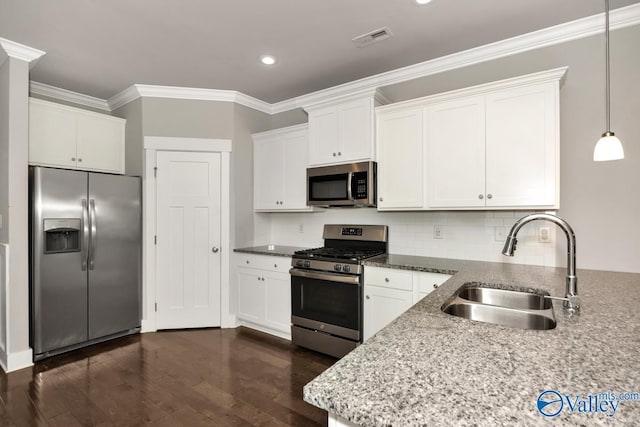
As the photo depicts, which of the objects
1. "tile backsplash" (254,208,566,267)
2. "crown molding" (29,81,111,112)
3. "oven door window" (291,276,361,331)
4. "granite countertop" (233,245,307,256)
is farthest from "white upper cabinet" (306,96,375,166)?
"crown molding" (29,81,111,112)

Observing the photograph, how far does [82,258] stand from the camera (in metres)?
3.08

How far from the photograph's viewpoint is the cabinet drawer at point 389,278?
2.53 metres

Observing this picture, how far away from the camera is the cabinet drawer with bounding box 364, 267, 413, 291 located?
2529mm

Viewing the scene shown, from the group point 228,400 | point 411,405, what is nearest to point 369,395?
point 411,405

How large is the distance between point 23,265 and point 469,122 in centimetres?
380

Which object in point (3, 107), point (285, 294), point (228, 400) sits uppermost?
point (3, 107)

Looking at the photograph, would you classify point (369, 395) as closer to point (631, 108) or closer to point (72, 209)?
point (631, 108)

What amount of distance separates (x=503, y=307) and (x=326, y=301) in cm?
157

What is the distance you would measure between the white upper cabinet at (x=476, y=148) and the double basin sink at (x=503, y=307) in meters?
0.88

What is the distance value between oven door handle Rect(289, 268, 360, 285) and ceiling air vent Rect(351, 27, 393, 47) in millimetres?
1889

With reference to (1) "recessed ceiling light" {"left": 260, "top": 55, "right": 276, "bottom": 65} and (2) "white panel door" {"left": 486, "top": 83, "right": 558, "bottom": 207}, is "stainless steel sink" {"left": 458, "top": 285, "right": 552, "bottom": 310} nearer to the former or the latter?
(2) "white panel door" {"left": 486, "top": 83, "right": 558, "bottom": 207}

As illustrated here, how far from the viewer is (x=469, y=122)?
98.8 inches

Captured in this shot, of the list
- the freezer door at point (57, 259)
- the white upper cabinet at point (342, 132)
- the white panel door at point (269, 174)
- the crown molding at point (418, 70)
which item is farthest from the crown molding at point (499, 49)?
the freezer door at point (57, 259)

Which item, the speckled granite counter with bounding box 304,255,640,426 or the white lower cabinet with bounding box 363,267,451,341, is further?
the white lower cabinet with bounding box 363,267,451,341
